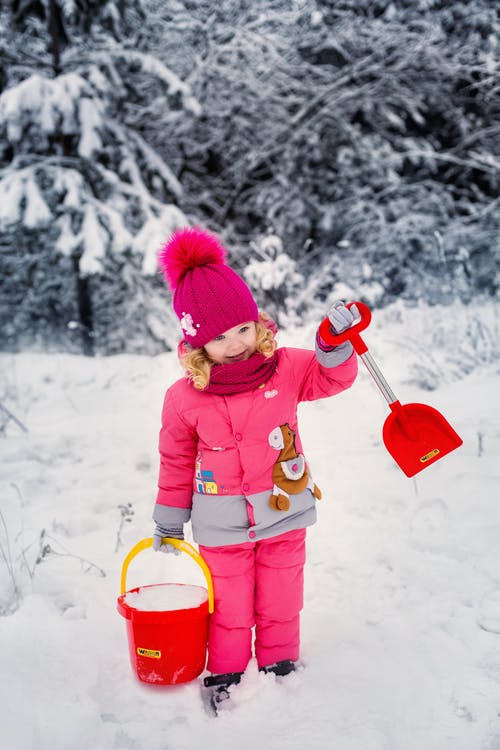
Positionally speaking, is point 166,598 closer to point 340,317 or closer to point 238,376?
point 238,376

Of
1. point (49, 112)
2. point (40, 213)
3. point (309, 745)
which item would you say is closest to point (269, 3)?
point (49, 112)

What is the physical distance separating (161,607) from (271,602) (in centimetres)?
39

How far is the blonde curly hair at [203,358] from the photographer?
201 cm

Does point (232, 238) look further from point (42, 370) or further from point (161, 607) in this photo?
point (161, 607)

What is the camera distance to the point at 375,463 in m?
3.49

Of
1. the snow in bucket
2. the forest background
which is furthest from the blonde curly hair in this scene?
the forest background

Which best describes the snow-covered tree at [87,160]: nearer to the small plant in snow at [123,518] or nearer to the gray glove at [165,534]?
the small plant in snow at [123,518]

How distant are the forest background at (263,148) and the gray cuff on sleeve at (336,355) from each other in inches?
216

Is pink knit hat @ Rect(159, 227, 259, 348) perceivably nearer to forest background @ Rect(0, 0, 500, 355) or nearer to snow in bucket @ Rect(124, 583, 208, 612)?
snow in bucket @ Rect(124, 583, 208, 612)

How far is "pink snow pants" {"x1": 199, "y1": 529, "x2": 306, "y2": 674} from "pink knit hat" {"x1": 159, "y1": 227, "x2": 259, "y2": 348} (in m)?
0.76

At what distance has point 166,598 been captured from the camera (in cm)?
214

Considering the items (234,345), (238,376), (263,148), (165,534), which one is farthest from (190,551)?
(263,148)

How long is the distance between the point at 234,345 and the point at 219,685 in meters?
1.16

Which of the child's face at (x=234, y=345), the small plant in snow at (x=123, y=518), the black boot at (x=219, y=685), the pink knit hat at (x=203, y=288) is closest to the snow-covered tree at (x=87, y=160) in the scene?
the small plant in snow at (x=123, y=518)
